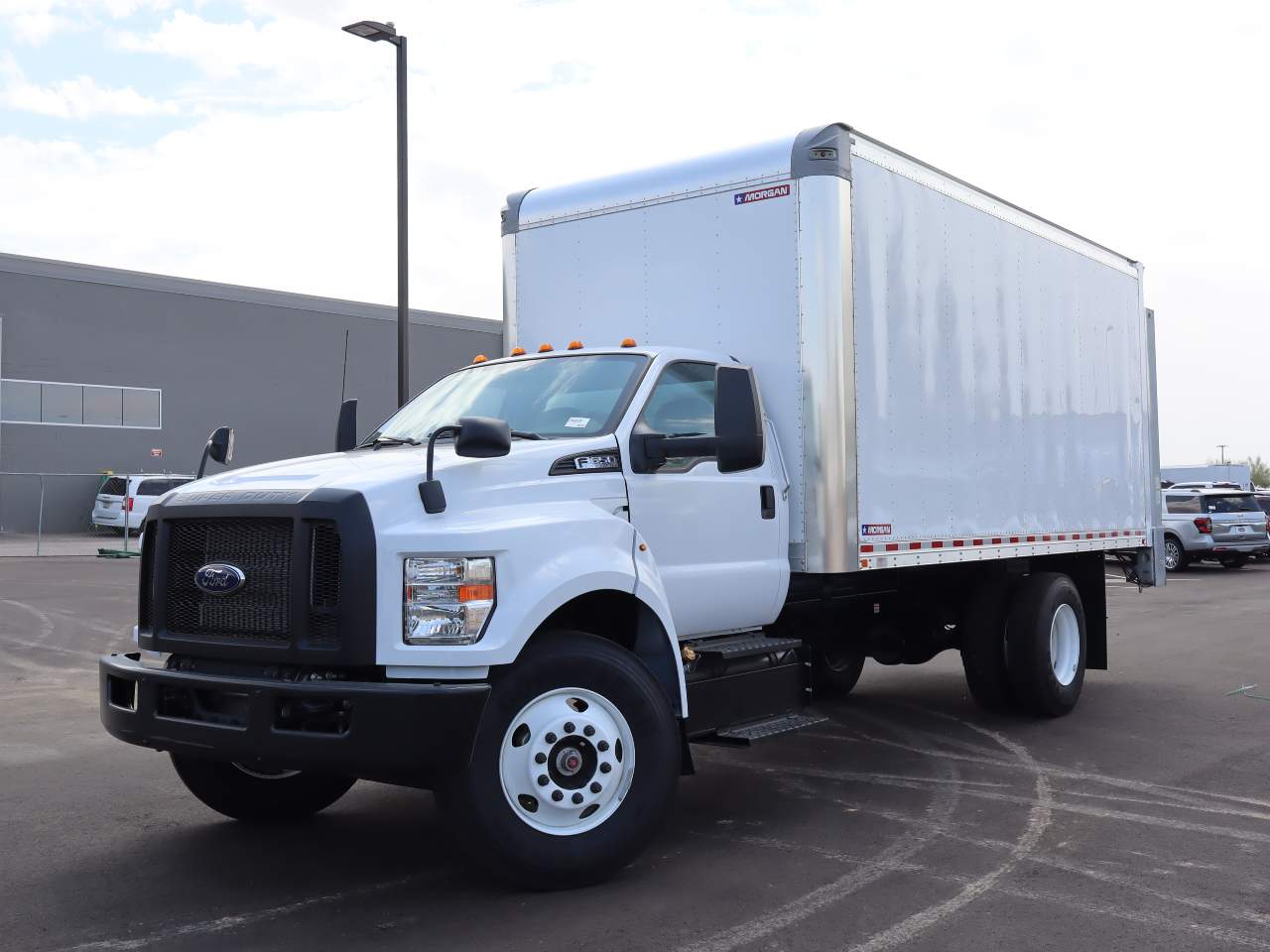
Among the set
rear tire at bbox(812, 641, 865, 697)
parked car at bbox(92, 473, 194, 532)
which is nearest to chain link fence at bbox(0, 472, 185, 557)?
parked car at bbox(92, 473, 194, 532)

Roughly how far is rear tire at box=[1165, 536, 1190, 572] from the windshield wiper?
79.0 ft

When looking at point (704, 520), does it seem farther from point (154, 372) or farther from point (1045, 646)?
point (154, 372)

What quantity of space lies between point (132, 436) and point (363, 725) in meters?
35.3

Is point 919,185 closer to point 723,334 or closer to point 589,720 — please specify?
point 723,334

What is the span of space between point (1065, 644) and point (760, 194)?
4477mm

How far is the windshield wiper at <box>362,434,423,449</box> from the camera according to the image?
612 centimetres

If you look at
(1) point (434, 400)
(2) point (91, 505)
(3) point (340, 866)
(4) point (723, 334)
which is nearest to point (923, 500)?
(4) point (723, 334)

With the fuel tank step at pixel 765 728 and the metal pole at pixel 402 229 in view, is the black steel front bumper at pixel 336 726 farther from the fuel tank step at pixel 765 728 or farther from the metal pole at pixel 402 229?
the metal pole at pixel 402 229

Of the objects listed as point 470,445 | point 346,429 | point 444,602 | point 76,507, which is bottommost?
point 444,602

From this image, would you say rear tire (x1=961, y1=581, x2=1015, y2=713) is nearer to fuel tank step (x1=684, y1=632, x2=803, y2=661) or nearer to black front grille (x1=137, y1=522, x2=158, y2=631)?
fuel tank step (x1=684, y1=632, x2=803, y2=661)

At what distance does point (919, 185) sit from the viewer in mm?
7766

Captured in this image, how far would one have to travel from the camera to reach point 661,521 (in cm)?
595

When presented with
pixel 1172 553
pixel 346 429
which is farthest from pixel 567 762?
pixel 1172 553

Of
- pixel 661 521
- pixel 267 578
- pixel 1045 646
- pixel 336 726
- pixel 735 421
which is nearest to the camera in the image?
pixel 336 726
